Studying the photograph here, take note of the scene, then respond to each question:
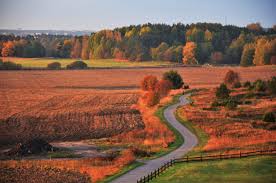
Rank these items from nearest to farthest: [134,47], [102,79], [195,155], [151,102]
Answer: [195,155] < [151,102] < [102,79] < [134,47]

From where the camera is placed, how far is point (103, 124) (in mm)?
65812

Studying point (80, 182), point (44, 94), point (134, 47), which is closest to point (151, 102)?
point (44, 94)

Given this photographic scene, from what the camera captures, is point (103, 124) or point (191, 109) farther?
point (191, 109)

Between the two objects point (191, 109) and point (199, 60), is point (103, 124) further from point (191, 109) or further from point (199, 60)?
point (199, 60)

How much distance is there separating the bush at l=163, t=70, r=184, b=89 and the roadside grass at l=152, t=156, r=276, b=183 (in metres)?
57.7

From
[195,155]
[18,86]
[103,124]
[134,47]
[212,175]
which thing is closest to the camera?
[212,175]

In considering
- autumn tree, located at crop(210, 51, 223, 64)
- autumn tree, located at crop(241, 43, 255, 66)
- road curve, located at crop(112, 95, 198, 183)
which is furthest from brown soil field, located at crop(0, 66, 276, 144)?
autumn tree, located at crop(210, 51, 223, 64)

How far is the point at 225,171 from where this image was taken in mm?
41188

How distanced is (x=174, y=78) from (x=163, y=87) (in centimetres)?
1184

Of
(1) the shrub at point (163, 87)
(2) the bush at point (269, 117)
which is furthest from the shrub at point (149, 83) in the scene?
(2) the bush at point (269, 117)

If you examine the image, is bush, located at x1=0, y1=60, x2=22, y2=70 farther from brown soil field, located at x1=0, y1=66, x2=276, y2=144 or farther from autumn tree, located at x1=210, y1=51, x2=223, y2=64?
autumn tree, located at x1=210, y1=51, x2=223, y2=64

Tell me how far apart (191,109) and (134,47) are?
4811 inches

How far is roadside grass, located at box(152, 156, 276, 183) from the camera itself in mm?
38594

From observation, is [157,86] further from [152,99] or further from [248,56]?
[248,56]
